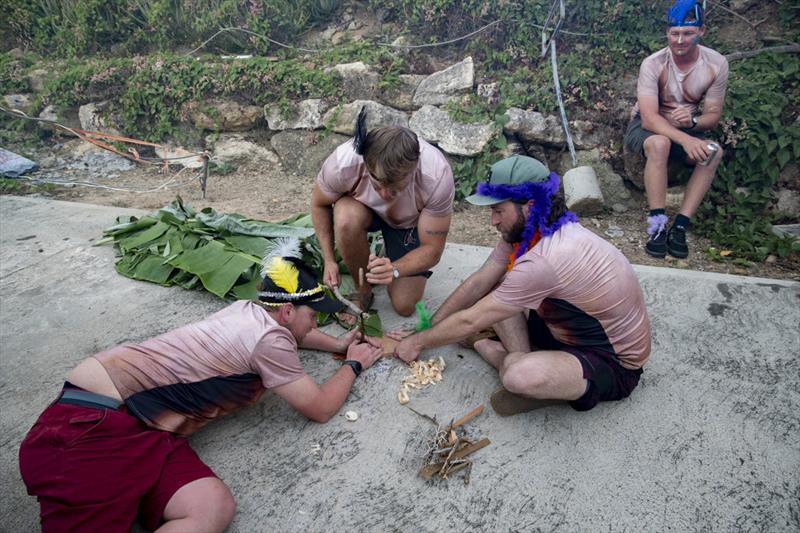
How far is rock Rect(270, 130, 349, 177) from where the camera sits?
21.8 ft

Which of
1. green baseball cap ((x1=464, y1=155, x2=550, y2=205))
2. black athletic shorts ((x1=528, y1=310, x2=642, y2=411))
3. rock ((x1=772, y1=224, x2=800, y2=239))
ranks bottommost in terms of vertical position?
rock ((x1=772, y1=224, x2=800, y2=239))

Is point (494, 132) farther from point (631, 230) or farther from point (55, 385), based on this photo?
point (55, 385)

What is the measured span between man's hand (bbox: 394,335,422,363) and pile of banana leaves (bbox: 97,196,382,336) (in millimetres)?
360

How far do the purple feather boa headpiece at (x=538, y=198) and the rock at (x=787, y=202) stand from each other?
12.5 ft

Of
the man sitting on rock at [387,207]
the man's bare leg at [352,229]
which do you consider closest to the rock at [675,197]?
the man sitting on rock at [387,207]

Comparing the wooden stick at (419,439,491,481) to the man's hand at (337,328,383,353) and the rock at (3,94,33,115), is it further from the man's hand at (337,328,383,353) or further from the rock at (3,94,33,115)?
the rock at (3,94,33,115)

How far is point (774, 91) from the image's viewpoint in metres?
5.10

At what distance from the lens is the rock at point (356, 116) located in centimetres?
630

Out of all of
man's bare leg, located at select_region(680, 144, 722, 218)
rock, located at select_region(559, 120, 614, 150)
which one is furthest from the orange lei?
rock, located at select_region(559, 120, 614, 150)

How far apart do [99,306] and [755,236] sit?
554 cm

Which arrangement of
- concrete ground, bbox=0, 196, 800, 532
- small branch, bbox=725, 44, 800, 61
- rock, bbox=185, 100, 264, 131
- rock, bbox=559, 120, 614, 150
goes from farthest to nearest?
1. rock, bbox=185, 100, 264, 131
2. rock, bbox=559, 120, 614, 150
3. small branch, bbox=725, 44, 800, 61
4. concrete ground, bbox=0, 196, 800, 532

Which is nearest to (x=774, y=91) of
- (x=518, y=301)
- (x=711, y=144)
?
(x=711, y=144)

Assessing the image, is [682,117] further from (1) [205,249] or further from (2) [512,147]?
(1) [205,249]

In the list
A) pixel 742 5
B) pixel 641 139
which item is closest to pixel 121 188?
pixel 641 139
